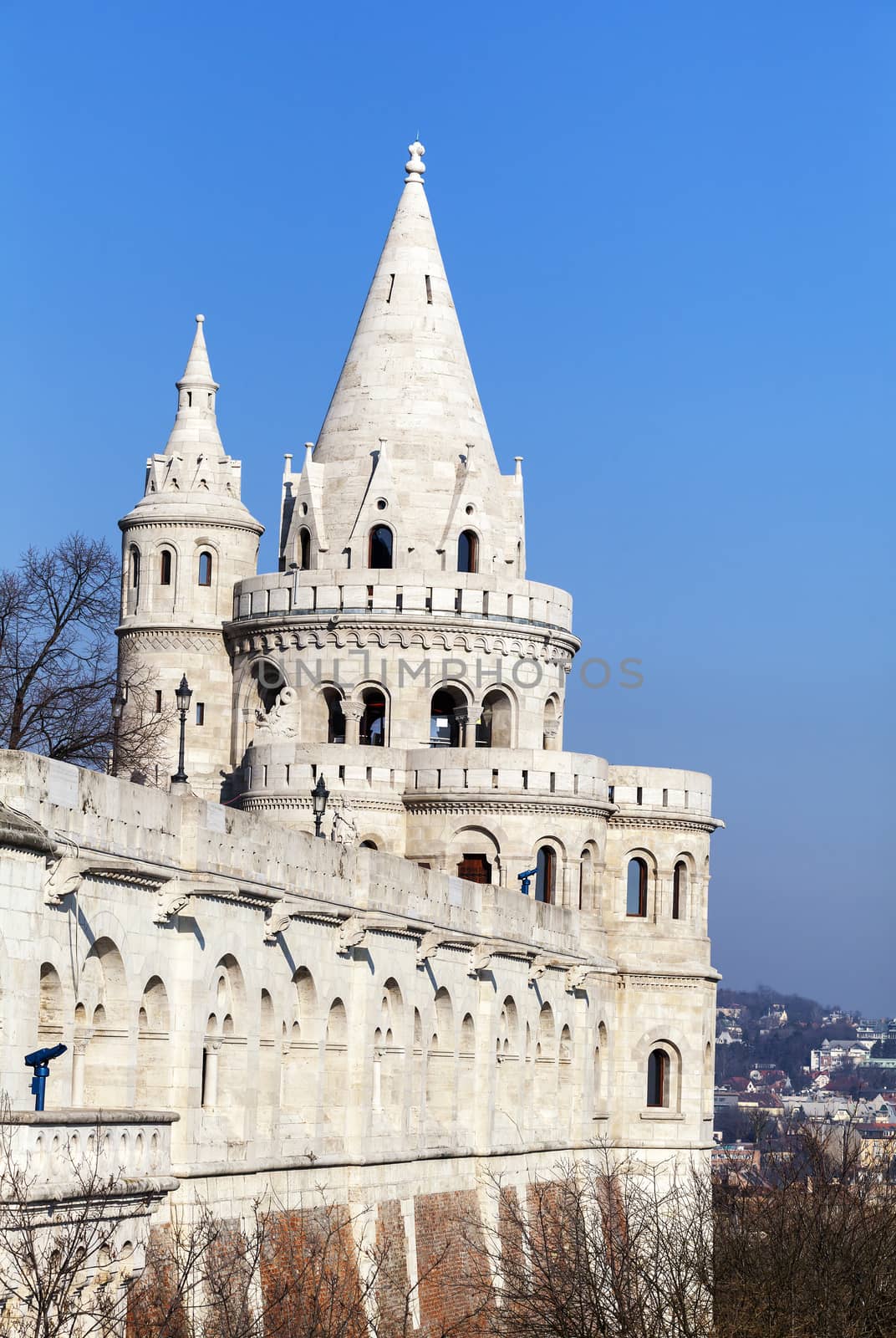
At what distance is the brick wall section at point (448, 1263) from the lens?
40469 millimetres

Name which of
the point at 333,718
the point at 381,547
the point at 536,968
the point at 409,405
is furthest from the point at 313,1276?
the point at 409,405

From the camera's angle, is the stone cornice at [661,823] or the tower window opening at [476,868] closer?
the tower window opening at [476,868]

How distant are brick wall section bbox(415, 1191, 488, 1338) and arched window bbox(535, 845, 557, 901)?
43.2 ft

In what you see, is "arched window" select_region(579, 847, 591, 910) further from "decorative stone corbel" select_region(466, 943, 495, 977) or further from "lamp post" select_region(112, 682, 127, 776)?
"decorative stone corbel" select_region(466, 943, 495, 977)

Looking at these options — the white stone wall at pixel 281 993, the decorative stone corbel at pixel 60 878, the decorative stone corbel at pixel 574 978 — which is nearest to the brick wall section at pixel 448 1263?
the white stone wall at pixel 281 993

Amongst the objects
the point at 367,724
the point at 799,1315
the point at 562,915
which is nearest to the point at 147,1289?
the point at 799,1315

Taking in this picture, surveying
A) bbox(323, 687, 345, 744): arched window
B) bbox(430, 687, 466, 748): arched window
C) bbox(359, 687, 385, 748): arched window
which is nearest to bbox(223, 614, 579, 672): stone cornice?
bbox(323, 687, 345, 744): arched window

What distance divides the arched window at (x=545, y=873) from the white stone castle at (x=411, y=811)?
0.16 feet

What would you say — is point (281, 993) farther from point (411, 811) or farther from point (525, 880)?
point (411, 811)

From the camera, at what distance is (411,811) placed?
58500 mm

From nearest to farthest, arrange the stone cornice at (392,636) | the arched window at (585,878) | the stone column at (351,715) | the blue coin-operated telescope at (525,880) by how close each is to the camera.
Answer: the blue coin-operated telescope at (525,880) → the arched window at (585,878) → the stone column at (351,715) → the stone cornice at (392,636)

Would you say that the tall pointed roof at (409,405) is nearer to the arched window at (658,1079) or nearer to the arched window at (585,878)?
the arched window at (585,878)

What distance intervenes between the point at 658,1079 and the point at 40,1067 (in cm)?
3835

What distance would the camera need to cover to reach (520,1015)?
5200 cm
